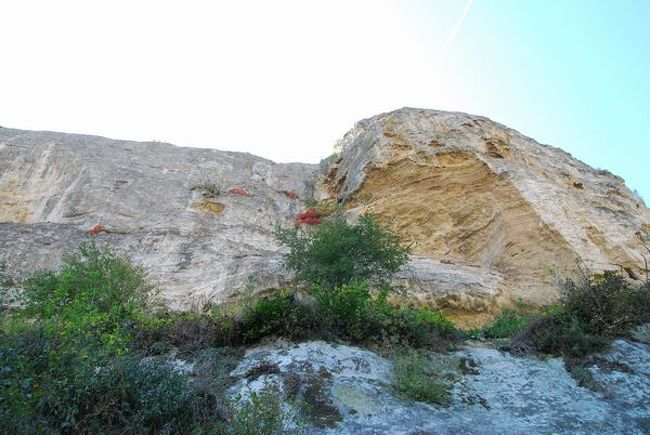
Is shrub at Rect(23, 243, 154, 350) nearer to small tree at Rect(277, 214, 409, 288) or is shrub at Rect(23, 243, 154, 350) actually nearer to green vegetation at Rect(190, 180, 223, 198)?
small tree at Rect(277, 214, 409, 288)

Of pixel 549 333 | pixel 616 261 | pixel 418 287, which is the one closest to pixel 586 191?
pixel 616 261

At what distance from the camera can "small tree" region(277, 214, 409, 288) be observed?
39.4 ft

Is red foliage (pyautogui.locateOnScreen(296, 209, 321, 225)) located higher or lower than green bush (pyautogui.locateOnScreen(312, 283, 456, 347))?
higher

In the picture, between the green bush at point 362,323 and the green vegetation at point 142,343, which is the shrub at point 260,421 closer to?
the green vegetation at point 142,343

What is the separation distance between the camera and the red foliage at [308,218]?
22147 millimetres

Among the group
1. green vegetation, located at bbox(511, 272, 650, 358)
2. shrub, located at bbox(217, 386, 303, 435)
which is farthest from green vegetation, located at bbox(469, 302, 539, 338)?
shrub, located at bbox(217, 386, 303, 435)

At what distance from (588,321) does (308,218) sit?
14.2 m

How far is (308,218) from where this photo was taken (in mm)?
22547

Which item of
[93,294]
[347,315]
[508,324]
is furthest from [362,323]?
[93,294]

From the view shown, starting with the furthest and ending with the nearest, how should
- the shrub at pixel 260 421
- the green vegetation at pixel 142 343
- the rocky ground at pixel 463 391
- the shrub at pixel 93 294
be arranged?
the shrub at pixel 93 294 → the rocky ground at pixel 463 391 → the green vegetation at pixel 142 343 → the shrub at pixel 260 421

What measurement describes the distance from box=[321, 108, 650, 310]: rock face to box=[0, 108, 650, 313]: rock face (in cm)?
5

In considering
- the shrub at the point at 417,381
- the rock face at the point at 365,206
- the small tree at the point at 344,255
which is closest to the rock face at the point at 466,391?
the shrub at the point at 417,381

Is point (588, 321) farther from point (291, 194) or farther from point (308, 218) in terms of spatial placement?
point (291, 194)

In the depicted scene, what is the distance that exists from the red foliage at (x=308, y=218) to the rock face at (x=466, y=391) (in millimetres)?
13395
